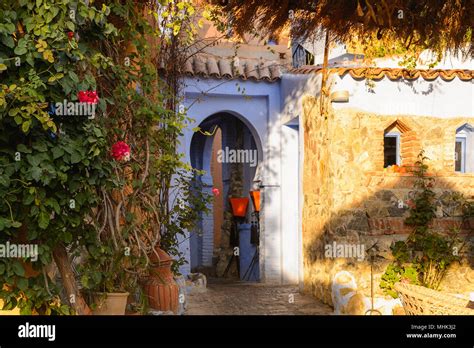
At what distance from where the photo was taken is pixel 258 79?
986cm

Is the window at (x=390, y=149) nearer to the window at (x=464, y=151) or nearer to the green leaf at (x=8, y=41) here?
the window at (x=464, y=151)

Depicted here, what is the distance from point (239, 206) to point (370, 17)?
374 inches

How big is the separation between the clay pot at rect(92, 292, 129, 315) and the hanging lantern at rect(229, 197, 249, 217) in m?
9.04

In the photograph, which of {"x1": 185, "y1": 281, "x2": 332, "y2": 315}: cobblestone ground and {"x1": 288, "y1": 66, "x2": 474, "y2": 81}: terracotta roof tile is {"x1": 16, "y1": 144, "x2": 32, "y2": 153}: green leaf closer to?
{"x1": 185, "y1": 281, "x2": 332, "y2": 315}: cobblestone ground

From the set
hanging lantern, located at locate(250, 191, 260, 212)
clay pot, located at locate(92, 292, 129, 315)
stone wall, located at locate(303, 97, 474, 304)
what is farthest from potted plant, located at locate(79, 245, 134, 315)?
hanging lantern, located at locate(250, 191, 260, 212)

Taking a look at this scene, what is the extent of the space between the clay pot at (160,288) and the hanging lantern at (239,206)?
7967 mm

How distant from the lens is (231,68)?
9633 mm

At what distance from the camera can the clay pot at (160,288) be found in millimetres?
4773

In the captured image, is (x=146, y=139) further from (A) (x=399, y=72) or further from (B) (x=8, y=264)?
(A) (x=399, y=72)

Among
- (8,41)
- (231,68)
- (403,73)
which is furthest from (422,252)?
(8,41)

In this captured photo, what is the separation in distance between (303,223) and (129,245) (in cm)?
535

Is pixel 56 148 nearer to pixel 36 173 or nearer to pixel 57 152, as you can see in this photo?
pixel 57 152

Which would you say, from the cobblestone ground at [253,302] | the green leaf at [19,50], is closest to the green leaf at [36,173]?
the green leaf at [19,50]
